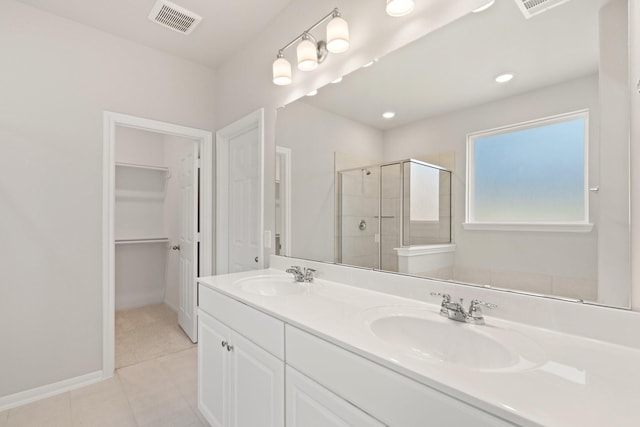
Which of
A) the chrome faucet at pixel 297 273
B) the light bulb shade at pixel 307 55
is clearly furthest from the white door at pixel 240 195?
the light bulb shade at pixel 307 55

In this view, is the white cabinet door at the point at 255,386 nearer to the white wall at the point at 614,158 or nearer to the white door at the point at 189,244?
the white wall at the point at 614,158

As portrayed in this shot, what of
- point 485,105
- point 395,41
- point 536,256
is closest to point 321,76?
point 395,41

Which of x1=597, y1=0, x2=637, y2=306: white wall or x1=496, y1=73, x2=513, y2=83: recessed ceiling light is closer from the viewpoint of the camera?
x1=597, y1=0, x2=637, y2=306: white wall

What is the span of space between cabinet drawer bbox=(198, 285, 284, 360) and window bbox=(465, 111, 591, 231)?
0.90m

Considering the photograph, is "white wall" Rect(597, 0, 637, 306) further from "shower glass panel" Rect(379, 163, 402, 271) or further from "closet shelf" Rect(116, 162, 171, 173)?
"closet shelf" Rect(116, 162, 171, 173)

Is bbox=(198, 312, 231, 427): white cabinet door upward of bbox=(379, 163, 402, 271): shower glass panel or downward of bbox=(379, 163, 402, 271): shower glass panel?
downward

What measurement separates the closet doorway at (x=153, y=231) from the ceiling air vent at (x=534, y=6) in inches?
100

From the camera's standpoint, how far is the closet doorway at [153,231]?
238cm

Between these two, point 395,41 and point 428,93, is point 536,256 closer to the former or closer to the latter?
point 428,93

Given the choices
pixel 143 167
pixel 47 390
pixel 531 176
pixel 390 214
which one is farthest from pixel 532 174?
pixel 143 167

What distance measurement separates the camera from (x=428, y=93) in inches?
53.3

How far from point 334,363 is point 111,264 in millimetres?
2182

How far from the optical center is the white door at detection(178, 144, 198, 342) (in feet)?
9.25

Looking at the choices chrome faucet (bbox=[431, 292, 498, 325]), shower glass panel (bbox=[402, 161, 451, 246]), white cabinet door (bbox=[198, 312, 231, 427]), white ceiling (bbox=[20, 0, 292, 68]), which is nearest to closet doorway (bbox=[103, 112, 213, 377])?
white ceiling (bbox=[20, 0, 292, 68])
